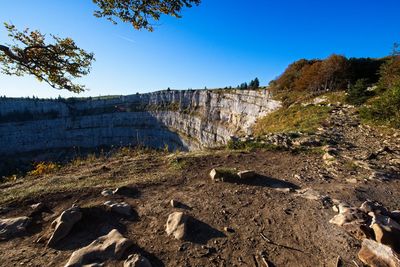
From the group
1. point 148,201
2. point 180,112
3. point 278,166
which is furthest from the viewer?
point 180,112

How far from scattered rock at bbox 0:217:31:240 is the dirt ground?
0.18m

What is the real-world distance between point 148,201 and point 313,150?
332 inches

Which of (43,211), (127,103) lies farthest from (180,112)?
(43,211)

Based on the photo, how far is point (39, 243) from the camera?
4215mm

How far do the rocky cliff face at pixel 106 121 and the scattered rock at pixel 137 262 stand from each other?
173 feet

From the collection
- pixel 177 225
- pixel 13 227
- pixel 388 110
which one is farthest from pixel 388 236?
pixel 388 110

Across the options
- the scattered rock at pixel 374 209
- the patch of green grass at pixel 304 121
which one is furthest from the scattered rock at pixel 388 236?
the patch of green grass at pixel 304 121

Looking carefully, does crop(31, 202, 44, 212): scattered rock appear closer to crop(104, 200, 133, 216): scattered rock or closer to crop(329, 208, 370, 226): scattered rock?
crop(104, 200, 133, 216): scattered rock

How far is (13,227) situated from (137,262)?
3104 millimetres

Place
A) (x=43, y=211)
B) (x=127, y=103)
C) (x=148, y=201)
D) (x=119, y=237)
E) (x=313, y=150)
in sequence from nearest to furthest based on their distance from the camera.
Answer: (x=119, y=237)
(x=43, y=211)
(x=148, y=201)
(x=313, y=150)
(x=127, y=103)

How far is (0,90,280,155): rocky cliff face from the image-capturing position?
62906 mm

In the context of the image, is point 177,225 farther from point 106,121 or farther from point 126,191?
point 106,121

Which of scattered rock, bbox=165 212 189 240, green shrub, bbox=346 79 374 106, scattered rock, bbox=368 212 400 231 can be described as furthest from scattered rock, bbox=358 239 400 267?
green shrub, bbox=346 79 374 106

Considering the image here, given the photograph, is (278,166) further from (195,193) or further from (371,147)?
(371,147)
